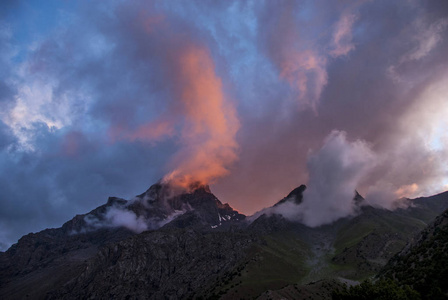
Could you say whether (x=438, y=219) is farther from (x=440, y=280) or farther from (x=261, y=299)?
(x=261, y=299)

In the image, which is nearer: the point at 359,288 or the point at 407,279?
the point at 359,288

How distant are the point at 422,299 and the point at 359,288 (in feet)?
66.0

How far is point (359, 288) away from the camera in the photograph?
→ 90438 mm

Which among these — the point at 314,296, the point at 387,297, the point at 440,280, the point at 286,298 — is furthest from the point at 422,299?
the point at 314,296

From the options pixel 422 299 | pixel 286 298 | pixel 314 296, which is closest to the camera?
pixel 422 299

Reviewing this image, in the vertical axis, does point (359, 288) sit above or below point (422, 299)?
above

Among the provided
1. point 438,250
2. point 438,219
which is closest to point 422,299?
point 438,250

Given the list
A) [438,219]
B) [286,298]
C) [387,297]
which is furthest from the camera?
[286,298]

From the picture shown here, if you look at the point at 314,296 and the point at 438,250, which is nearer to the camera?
the point at 438,250

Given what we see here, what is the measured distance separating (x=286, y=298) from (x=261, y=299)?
51.5 ft

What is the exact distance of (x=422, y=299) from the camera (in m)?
90.3

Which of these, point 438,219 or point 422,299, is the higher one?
point 438,219

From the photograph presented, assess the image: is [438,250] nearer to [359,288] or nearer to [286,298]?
[359,288]

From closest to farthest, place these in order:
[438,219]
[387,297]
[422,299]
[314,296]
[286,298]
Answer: [387,297]
[422,299]
[438,219]
[286,298]
[314,296]
